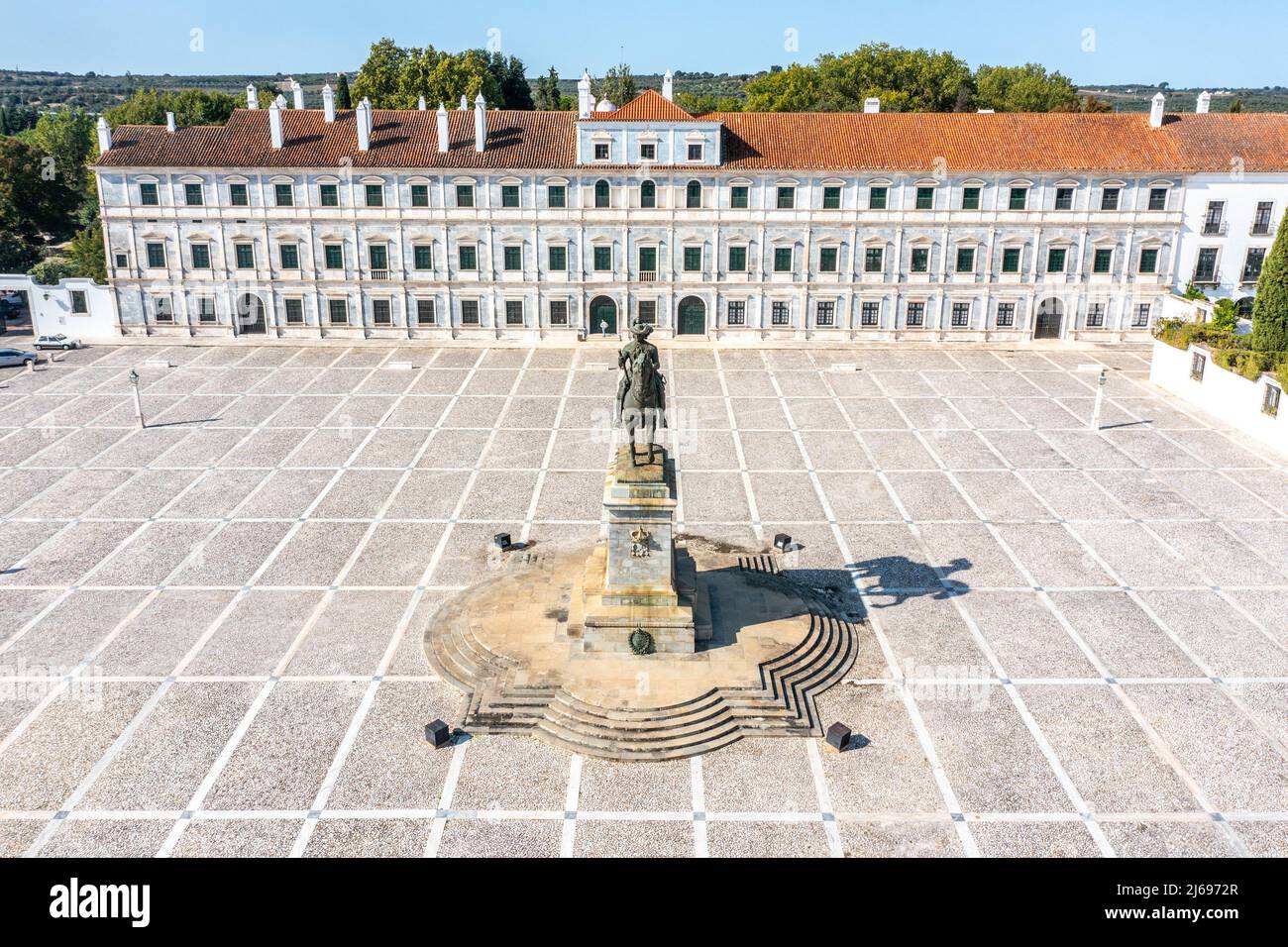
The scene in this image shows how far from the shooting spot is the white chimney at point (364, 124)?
5944 cm

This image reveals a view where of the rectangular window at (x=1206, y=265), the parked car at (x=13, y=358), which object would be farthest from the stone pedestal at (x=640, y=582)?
the rectangular window at (x=1206, y=265)

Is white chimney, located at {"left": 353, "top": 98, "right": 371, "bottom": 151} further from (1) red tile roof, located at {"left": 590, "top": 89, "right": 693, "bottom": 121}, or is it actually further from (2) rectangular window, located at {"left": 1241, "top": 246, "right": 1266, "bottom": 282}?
(2) rectangular window, located at {"left": 1241, "top": 246, "right": 1266, "bottom": 282}

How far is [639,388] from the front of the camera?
26328mm

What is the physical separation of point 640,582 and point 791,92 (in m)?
83.3

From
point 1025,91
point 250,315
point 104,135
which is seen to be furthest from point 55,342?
point 1025,91

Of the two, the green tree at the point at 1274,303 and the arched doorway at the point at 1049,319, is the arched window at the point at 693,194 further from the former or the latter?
the green tree at the point at 1274,303

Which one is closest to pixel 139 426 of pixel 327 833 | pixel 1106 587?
pixel 327 833

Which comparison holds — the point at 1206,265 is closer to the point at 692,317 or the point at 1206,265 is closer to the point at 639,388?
the point at 692,317

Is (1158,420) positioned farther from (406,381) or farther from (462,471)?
(406,381)

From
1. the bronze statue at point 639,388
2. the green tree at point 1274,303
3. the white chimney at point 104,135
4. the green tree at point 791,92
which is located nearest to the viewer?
the bronze statue at point 639,388

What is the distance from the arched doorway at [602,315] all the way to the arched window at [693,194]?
7.53 metres

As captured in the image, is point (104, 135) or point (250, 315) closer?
point (104, 135)

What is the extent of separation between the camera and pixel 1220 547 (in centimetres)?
3391

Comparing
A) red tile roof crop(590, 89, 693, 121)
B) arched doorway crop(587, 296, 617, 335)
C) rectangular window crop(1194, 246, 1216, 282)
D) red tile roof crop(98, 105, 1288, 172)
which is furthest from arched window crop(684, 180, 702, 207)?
rectangular window crop(1194, 246, 1216, 282)
